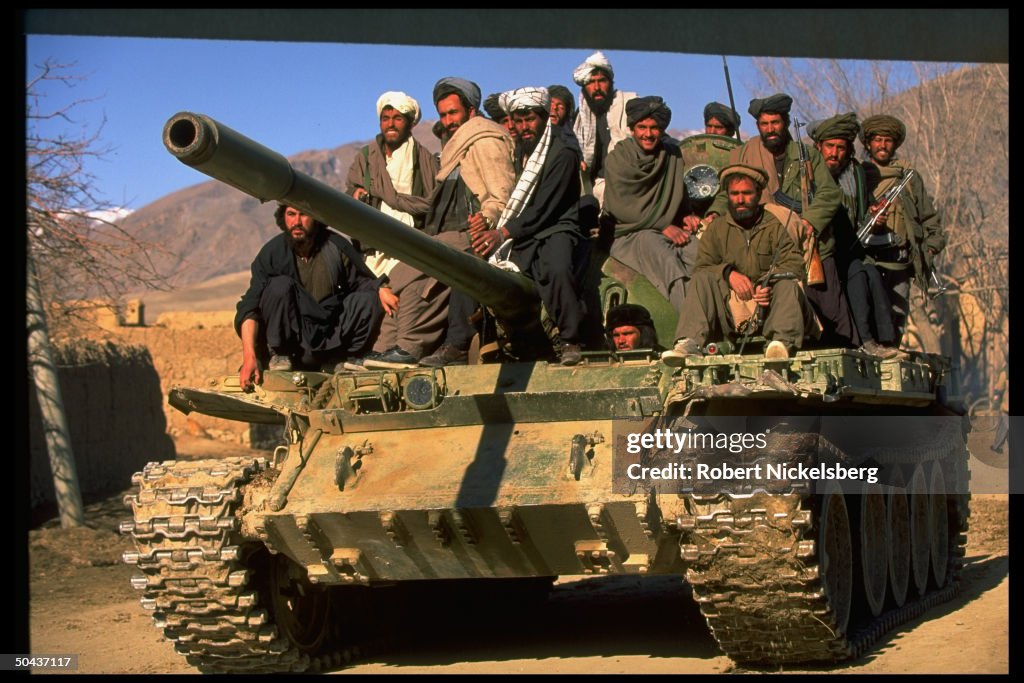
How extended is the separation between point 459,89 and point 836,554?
4533 mm

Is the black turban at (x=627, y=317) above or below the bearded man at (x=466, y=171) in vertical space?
below

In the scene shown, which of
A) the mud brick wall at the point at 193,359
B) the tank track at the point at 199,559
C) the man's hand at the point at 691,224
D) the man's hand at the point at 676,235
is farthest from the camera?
the mud brick wall at the point at 193,359

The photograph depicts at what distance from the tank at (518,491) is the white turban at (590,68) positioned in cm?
346

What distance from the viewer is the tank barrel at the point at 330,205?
6336 millimetres

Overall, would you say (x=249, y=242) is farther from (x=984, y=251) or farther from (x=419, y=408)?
(x=419, y=408)

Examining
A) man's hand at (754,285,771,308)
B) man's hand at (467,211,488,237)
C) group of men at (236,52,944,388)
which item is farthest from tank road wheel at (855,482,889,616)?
man's hand at (467,211,488,237)

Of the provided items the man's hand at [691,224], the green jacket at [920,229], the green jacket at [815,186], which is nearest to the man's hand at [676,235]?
the man's hand at [691,224]

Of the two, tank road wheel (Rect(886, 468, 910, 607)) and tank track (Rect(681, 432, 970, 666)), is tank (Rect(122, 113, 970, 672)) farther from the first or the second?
tank road wheel (Rect(886, 468, 910, 607))

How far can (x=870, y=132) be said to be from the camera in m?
12.2

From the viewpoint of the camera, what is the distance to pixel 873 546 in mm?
10906

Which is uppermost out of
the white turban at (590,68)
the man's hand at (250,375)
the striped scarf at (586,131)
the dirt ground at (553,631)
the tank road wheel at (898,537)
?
the white turban at (590,68)

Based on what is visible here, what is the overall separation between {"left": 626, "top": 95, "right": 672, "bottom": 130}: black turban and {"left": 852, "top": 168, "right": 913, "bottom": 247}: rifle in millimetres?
1750

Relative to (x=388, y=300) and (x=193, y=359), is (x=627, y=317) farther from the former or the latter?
(x=193, y=359)

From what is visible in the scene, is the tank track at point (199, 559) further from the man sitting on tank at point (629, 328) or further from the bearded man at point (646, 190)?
the bearded man at point (646, 190)
